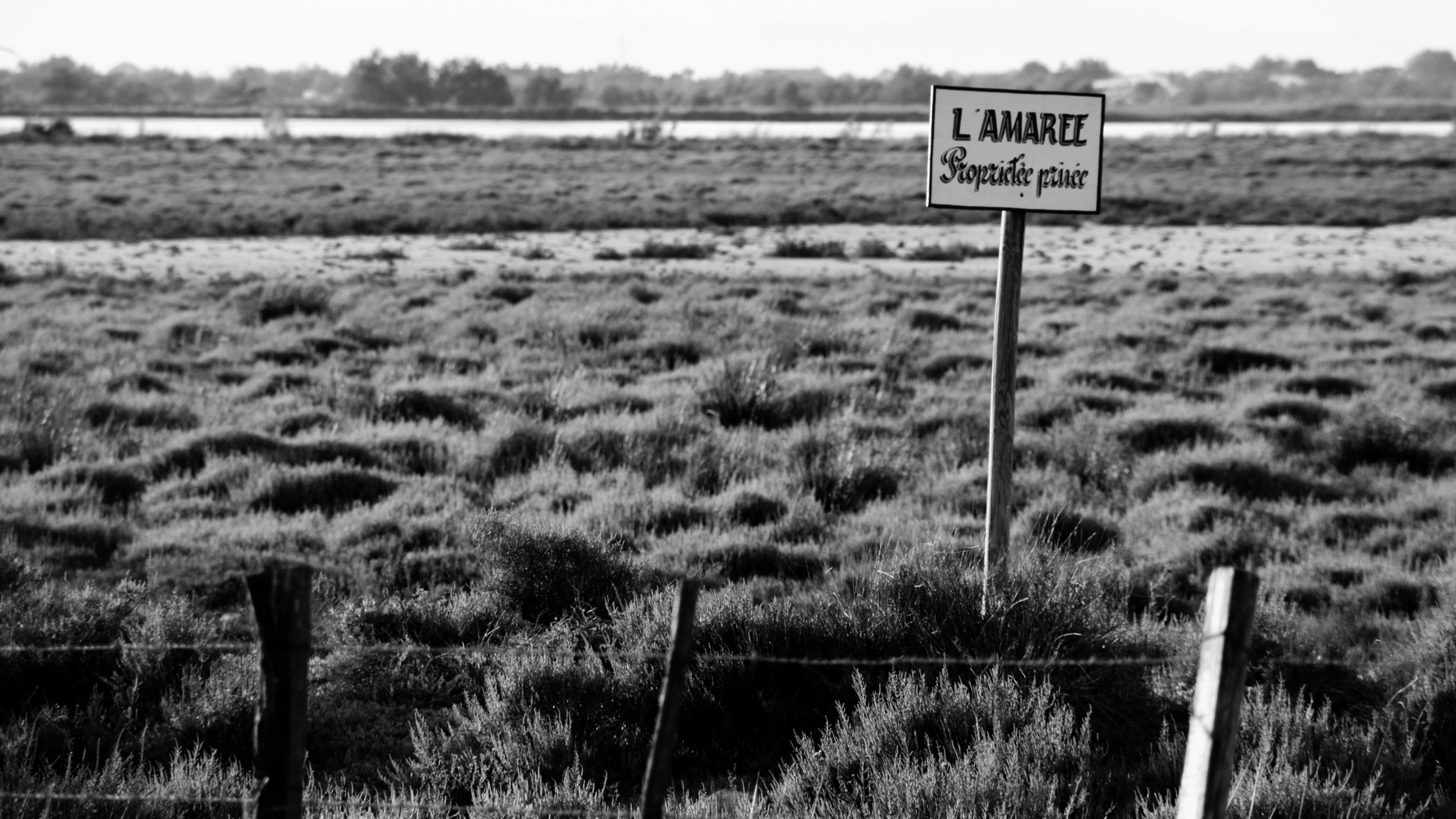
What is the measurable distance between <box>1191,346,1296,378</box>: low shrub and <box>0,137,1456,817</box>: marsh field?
45 mm

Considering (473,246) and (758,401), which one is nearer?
(758,401)

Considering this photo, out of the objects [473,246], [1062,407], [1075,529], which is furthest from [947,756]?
[473,246]

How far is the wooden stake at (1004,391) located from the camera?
217 inches

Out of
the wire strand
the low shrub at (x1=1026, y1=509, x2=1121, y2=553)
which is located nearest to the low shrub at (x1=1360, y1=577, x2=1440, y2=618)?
the wire strand

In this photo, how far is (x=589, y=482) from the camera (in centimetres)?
816

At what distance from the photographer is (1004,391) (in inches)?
223

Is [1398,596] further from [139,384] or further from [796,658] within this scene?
[139,384]

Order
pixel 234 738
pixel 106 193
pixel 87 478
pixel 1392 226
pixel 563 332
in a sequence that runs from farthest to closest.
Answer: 1. pixel 106 193
2. pixel 1392 226
3. pixel 563 332
4. pixel 87 478
5. pixel 234 738

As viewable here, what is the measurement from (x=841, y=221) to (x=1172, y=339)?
1628 cm

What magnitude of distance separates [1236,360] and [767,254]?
433 inches

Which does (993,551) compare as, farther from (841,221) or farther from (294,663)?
(841,221)

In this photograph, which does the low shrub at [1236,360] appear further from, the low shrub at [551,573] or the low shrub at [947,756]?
the low shrub at [947,756]

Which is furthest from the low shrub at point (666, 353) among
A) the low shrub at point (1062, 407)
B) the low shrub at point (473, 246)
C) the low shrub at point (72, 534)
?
the low shrub at point (473, 246)

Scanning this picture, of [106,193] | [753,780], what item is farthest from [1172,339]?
[106,193]
